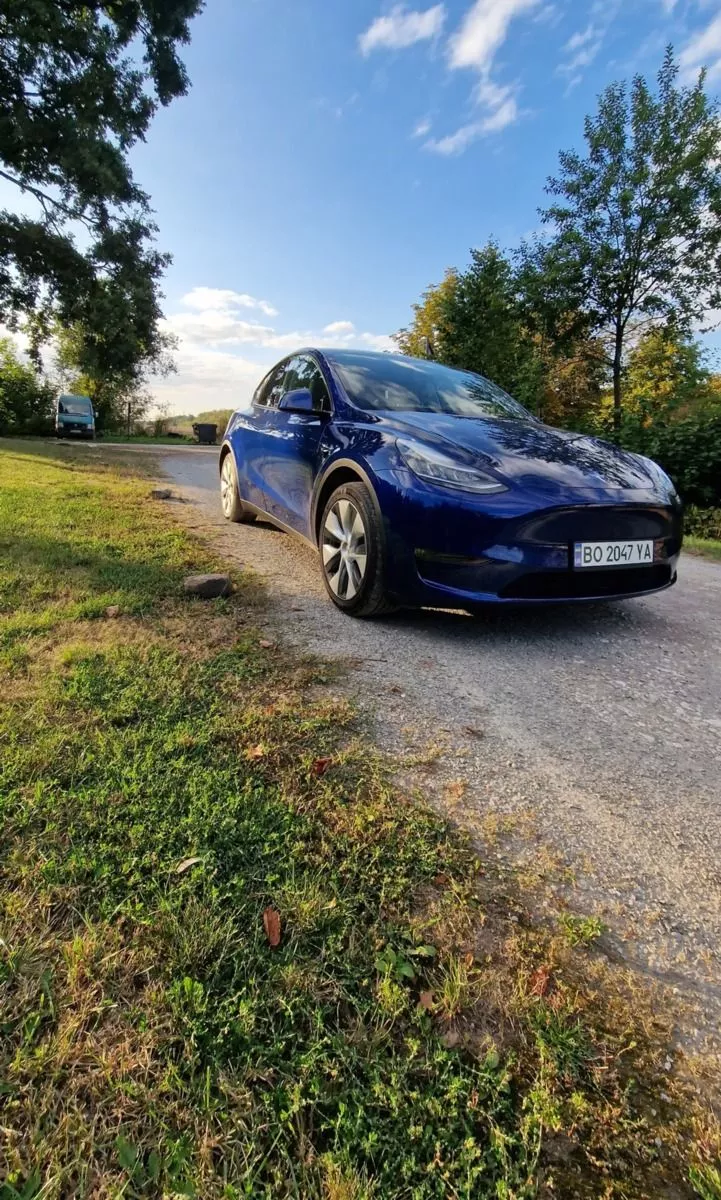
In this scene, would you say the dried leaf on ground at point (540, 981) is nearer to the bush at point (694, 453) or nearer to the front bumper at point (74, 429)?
the bush at point (694, 453)

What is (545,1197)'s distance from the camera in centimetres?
79

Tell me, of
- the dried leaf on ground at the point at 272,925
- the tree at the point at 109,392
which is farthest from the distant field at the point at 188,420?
the dried leaf on ground at the point at 272,925

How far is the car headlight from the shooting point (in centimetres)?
→ 256

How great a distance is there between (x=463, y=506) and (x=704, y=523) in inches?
287

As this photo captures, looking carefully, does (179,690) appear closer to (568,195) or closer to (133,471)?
(133,471)

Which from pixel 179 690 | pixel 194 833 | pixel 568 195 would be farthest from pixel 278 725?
pixel 568 195

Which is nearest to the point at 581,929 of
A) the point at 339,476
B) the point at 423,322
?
the point at 339,476

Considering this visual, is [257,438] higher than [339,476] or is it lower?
higher

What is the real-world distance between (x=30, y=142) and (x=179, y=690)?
19.8m

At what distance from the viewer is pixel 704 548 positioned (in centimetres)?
650

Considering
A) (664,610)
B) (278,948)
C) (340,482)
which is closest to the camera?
(278,948)

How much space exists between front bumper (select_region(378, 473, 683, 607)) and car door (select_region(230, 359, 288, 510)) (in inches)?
79.8

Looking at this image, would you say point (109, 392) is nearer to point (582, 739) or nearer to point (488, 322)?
point (488, 322)

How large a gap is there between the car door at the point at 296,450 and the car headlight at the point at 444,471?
869 mm
